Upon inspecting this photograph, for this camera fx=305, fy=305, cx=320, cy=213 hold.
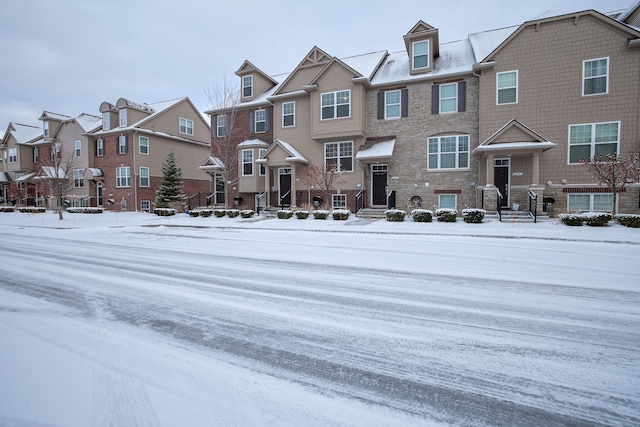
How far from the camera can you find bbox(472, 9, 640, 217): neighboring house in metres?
14.1

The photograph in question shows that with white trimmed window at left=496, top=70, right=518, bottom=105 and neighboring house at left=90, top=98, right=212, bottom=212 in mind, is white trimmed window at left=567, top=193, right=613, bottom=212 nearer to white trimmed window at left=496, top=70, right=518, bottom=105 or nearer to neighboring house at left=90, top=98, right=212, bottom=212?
white trimmed window at left=496, top=70, right=518, bottom=105

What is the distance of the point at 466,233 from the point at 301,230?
21.1 feet

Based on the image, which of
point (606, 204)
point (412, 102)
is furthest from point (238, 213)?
point (606, 204)

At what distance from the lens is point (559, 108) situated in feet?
49.3

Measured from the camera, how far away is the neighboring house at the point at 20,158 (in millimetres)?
35438

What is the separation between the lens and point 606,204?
14.4 m

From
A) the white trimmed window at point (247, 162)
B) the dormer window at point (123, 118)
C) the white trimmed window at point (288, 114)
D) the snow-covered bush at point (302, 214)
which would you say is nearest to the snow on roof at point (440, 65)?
the white trimmed window at point (288, 114)

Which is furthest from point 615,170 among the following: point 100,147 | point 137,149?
point 100,147

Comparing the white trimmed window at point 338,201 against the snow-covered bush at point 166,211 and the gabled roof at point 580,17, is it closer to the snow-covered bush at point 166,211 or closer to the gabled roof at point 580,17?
the gabled roof at point 580,17

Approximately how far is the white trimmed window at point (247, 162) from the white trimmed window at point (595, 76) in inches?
756

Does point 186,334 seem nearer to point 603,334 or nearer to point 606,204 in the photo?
point 603,334

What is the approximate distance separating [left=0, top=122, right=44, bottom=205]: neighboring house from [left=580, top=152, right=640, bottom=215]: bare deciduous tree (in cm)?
4866

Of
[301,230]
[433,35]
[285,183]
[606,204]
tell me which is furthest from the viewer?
[285,183]

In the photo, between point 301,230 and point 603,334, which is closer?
point 603,334
